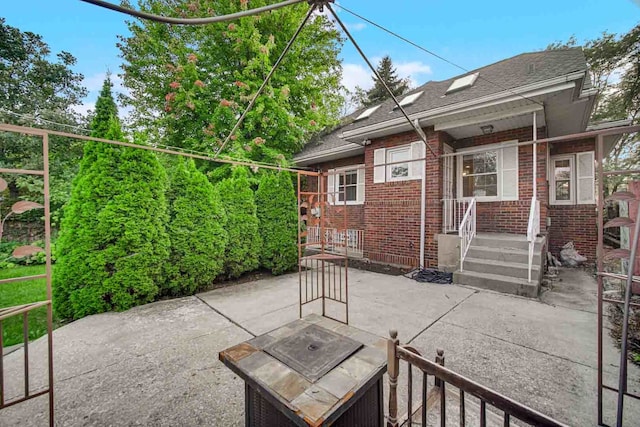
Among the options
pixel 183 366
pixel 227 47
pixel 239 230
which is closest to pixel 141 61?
pixel 227 47

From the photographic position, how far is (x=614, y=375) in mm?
2188

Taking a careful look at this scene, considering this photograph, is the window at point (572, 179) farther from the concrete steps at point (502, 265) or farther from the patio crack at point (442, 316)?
the patio crack at point (442, 316)

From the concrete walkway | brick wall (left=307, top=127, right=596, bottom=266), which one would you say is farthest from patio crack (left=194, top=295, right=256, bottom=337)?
brick wall (left=307, top=127, right=596, bottom=266)

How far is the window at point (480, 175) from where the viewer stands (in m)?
5.95

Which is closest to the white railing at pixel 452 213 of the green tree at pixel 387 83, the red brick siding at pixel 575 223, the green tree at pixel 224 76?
the red brick siding at pixel 575 223

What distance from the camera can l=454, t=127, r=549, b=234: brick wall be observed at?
532 cm

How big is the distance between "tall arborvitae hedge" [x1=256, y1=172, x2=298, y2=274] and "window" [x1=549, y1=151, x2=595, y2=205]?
7234 mm

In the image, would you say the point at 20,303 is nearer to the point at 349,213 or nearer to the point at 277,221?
the point at 277,221

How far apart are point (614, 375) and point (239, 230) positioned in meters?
5.40

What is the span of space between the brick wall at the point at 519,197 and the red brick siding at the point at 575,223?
1609 mm

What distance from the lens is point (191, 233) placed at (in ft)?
14.8

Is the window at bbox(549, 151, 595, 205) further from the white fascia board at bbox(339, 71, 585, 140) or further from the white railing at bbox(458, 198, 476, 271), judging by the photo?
the white fascia board at bbox(339, 71, 585, 140)

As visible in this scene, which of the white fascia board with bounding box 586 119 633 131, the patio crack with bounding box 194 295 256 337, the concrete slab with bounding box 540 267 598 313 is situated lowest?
the patio crack with bounding box 194 295 256 337

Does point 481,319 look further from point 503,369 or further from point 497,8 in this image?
point 497,8
